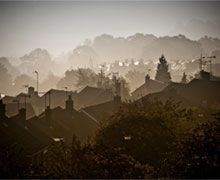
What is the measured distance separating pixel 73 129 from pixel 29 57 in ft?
313

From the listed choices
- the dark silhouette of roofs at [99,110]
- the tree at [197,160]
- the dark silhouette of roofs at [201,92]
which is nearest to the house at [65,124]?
the dark silhouette of roofs at [99,110]

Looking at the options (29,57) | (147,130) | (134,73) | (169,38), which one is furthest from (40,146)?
(29,57)

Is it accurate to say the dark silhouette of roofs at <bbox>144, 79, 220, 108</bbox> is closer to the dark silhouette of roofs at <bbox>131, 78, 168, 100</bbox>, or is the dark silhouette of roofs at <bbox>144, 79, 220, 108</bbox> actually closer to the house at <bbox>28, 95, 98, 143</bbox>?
the house at <bbox>28, 95, 98, 143</bbox>

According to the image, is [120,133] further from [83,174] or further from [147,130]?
[83,174]

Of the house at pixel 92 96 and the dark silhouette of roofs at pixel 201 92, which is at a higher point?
the dark silhouette of roofs at pixel 201 92

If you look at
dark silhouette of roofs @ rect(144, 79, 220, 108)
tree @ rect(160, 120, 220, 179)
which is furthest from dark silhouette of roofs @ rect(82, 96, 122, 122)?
tree @ rect(160, 120, 220, 179)

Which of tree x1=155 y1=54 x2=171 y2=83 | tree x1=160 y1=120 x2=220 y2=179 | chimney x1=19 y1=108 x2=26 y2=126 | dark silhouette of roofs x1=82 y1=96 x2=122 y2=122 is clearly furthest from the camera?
tree x1=155 y1=54 x2=171 y2=83

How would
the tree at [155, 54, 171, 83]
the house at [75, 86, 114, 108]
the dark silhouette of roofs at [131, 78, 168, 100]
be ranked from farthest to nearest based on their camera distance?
the tree at [155, 54, 171, 83] < the dark silhouette of roofs at [131, 78, 168, 100] < the house at [75, 86, 114, 108]

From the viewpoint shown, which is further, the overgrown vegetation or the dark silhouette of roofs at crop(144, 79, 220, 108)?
the dark silhouette of roofs at crop(144, 79, 220, 108)

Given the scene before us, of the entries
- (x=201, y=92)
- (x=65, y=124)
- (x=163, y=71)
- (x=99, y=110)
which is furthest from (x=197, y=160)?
(x=163, y=71)

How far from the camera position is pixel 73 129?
16000mm

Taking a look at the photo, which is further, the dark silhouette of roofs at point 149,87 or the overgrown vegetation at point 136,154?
the dark silhouette of roofs at point 149,87

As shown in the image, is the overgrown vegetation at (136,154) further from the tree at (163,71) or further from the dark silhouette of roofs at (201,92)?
the tree at (163,71)

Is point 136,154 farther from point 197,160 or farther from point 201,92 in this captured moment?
point 201,92
